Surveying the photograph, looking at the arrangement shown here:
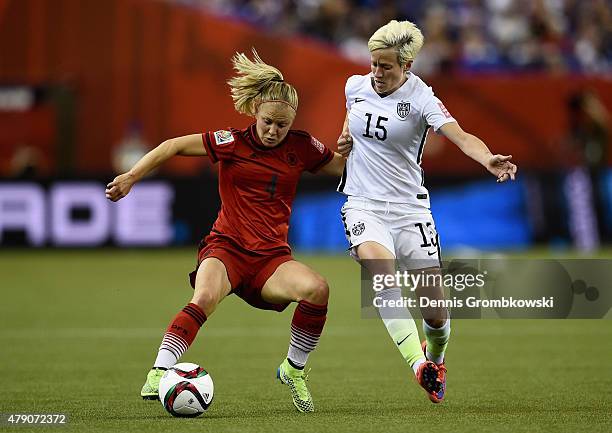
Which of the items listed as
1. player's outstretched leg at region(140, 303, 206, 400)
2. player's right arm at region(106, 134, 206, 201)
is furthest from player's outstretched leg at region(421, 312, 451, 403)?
player's right arm at region(106, 134, 206, 201)

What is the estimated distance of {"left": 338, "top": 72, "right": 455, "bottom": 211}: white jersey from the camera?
7387mm

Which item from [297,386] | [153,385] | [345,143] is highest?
[345,143]

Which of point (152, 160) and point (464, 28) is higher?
point (464, 28)

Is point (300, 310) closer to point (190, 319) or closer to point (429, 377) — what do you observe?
point (190, 319)

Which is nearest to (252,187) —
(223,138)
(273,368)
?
(223,138)

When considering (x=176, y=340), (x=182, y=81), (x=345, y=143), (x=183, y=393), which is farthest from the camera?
(x=182, y=81)

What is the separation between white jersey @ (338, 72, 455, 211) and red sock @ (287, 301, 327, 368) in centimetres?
85

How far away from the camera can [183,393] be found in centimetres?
662

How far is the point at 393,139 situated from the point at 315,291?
1.11 metres

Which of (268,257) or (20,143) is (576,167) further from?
(268,257)

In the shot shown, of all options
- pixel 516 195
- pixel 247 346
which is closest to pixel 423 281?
pixel 247 346

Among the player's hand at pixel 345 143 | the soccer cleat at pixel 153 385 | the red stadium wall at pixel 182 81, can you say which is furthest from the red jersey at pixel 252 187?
the red stadium wall at pixel 182 81

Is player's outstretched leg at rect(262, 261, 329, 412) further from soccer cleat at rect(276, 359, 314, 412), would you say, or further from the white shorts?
the white shorts

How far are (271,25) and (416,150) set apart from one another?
584 inches
